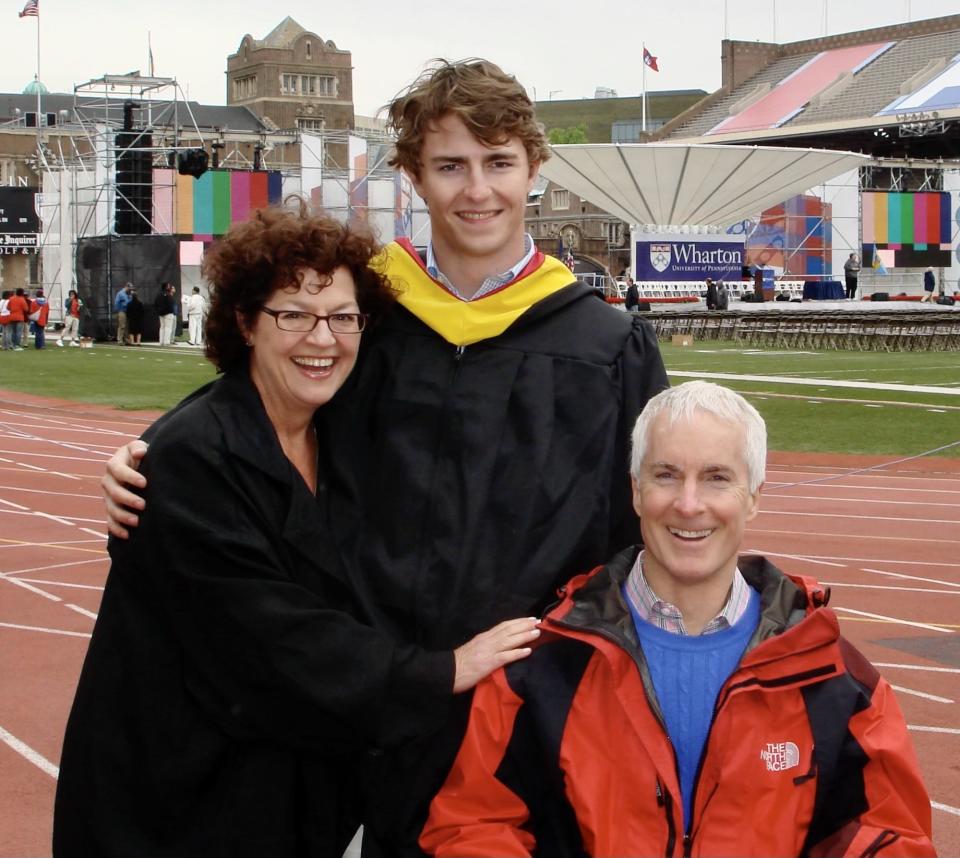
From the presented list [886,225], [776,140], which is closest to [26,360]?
[886,225]

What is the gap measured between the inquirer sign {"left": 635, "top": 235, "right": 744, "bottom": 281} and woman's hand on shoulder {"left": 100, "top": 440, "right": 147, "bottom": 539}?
40.9m

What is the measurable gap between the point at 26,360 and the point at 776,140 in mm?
49518

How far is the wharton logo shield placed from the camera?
4322cm

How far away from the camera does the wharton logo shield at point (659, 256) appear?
142ft

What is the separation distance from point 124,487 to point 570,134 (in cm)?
12418

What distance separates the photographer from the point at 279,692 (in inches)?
104

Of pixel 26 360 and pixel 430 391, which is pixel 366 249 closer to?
pixel 430 391

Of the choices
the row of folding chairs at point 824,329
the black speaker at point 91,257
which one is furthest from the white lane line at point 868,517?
the black speaker at point 91,257

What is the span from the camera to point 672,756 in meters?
2.50

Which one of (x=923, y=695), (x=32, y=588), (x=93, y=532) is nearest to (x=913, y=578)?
(x=923, y=695)

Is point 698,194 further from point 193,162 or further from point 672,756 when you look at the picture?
point 672,756

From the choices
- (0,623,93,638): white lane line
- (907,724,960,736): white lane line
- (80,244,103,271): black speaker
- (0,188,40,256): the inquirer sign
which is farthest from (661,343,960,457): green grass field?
(0,188,40,256): the inquirer sign

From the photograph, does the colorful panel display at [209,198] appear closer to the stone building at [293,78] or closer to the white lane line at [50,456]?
the white lane line at [50,456]

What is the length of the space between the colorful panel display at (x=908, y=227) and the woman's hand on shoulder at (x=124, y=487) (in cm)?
5644
